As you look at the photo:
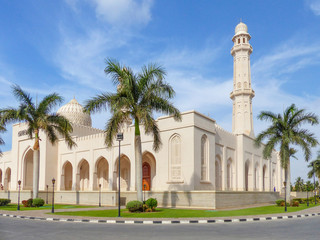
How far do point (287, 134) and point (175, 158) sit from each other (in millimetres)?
9221

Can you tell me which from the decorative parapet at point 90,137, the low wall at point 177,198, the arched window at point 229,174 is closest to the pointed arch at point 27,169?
the low wall at point 177,198

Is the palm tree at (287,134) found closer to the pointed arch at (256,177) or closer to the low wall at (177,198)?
the low wall at (177,198)

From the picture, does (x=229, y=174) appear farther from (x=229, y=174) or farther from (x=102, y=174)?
(x=102, y=174)

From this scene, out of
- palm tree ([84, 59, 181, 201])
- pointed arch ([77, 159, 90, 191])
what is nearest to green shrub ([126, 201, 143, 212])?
palm tree ([84, 59, 181, 201])

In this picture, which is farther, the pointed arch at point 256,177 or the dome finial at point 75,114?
the dome finial at point 75,114

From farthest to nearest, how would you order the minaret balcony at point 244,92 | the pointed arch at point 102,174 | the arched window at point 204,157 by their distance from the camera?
the minaret balcony at point 244,92
the pointed arch at point 102,174
the arched window at point 204,157

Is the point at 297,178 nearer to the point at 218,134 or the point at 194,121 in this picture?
the point at 218,134

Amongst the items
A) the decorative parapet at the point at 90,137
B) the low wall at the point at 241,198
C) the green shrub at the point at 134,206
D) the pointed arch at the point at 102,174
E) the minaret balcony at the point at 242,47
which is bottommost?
the low wall at the point at 241,198

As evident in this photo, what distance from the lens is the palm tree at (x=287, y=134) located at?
25.9 meters

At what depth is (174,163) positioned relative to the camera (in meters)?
28.2

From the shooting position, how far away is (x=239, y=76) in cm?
4272

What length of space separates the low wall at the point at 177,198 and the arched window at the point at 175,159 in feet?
8.35

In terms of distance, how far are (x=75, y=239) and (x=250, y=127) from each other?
3504 centimetres

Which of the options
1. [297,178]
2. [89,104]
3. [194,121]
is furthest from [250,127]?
[297,178]
